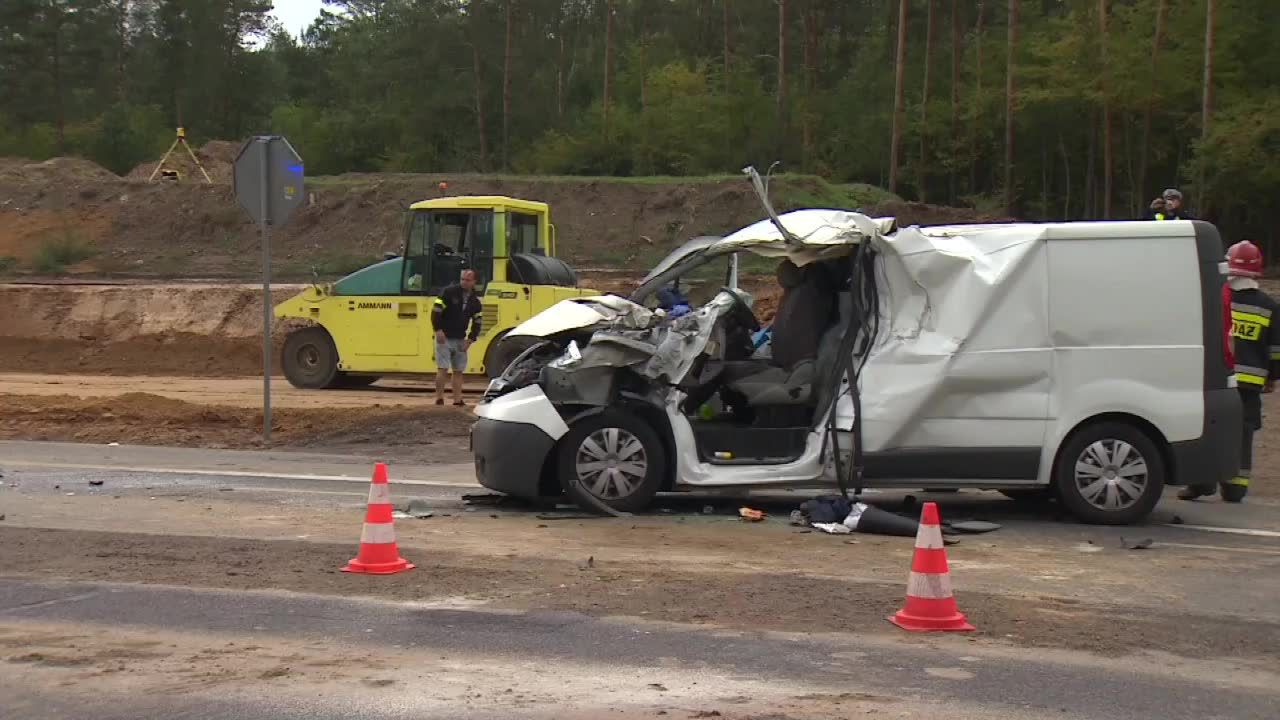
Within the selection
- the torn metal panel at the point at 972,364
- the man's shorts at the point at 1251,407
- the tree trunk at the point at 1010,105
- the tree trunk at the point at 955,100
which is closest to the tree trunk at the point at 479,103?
the tree trunk at the point at 955,100

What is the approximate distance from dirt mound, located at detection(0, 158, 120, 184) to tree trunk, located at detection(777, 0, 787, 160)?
74.9 ft

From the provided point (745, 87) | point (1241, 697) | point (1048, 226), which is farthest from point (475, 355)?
point (745, 87)

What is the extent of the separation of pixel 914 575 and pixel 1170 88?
37.9 meters

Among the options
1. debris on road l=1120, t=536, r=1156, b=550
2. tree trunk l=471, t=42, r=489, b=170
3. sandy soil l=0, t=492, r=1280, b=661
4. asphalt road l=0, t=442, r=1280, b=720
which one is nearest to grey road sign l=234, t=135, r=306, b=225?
sandy soil l=0, t=492, r=1280, b=661

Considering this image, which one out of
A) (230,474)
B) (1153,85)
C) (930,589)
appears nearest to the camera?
(930,589)

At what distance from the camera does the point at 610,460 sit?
10.0 meters

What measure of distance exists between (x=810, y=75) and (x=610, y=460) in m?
48.2

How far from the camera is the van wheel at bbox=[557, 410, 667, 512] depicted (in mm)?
9969

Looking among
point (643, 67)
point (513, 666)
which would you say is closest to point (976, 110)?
point (643, 67)

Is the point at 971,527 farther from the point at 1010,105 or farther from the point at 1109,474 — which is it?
the point at 1010,105

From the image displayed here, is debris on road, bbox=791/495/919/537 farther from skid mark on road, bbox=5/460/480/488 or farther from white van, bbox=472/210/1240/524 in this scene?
skid mark on road, bbox=5/460/480/488

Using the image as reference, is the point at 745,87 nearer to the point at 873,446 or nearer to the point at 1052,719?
the point at 873,446

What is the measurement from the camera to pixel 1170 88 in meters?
40.8

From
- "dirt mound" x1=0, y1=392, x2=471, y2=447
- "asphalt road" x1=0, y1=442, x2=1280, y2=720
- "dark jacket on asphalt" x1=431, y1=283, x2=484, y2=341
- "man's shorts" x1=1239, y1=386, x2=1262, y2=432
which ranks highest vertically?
"dark jacket on asphalt" x1=431, y1=283, x2=484, y2=341
